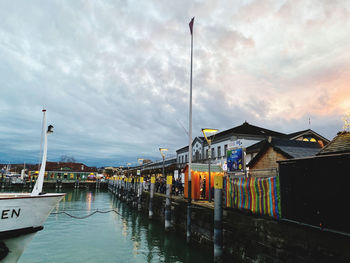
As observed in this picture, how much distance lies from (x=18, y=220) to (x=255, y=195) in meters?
9.60

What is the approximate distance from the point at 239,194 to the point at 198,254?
379 cm

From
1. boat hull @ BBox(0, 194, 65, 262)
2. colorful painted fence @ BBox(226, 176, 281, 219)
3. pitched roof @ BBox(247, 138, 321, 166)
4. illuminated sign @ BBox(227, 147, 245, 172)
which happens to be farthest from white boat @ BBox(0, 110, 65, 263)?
pitched roof @ BBox(247, 138, 321, 166)

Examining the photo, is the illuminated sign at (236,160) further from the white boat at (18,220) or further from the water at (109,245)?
the white boat at (18,220)

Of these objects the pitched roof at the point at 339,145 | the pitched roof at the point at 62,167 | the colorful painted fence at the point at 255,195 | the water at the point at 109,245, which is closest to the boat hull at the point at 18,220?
the water at the point at 109,245

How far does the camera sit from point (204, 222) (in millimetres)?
11789

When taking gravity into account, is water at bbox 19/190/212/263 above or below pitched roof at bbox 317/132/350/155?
below

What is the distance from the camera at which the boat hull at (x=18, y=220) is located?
8539mm

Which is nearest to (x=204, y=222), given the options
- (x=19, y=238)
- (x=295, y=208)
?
(x=295, y=208)

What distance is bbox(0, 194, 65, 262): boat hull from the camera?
8.54m

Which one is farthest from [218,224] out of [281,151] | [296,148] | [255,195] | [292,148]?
[296,148]

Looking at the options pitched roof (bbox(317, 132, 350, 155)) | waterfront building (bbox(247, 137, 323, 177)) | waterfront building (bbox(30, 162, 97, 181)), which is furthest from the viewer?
waterfront building (bbox(30, 162, 97, 181))

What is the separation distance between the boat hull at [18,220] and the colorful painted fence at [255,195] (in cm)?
847

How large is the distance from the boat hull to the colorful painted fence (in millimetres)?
8472

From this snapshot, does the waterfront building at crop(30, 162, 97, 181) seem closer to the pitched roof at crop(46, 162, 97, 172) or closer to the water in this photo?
the pitched roof at crop(46, 162, 97, 172)
